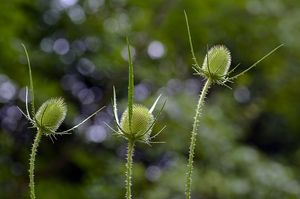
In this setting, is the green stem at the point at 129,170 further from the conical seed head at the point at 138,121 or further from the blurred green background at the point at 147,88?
the blurred green background at the point at 147,88

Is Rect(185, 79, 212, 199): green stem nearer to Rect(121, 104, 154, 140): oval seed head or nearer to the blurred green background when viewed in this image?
Rect(121, 104, 154, 140): oval seed head

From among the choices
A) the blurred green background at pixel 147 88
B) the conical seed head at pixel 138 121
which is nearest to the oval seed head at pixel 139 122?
the conical seed head at pixel 138 121

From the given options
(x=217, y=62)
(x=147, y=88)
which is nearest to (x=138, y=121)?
(x=217, y=62)

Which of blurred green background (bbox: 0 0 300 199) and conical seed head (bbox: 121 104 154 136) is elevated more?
blurred green background (bbox: 0 0 300 199)

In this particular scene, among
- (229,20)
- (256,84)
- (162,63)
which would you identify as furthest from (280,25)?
(256,84)

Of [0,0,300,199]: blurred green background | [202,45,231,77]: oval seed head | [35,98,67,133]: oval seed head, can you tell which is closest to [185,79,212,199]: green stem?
[202,45,231,77]: oval seed head

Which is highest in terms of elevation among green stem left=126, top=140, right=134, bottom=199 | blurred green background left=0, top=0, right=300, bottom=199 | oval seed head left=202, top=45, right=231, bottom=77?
blurred green background left=0, top=0, right=300, bottom=199

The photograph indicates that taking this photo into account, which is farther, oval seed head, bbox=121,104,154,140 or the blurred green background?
the blurred green background

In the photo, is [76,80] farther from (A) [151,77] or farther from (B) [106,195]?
(B) [106,195]
